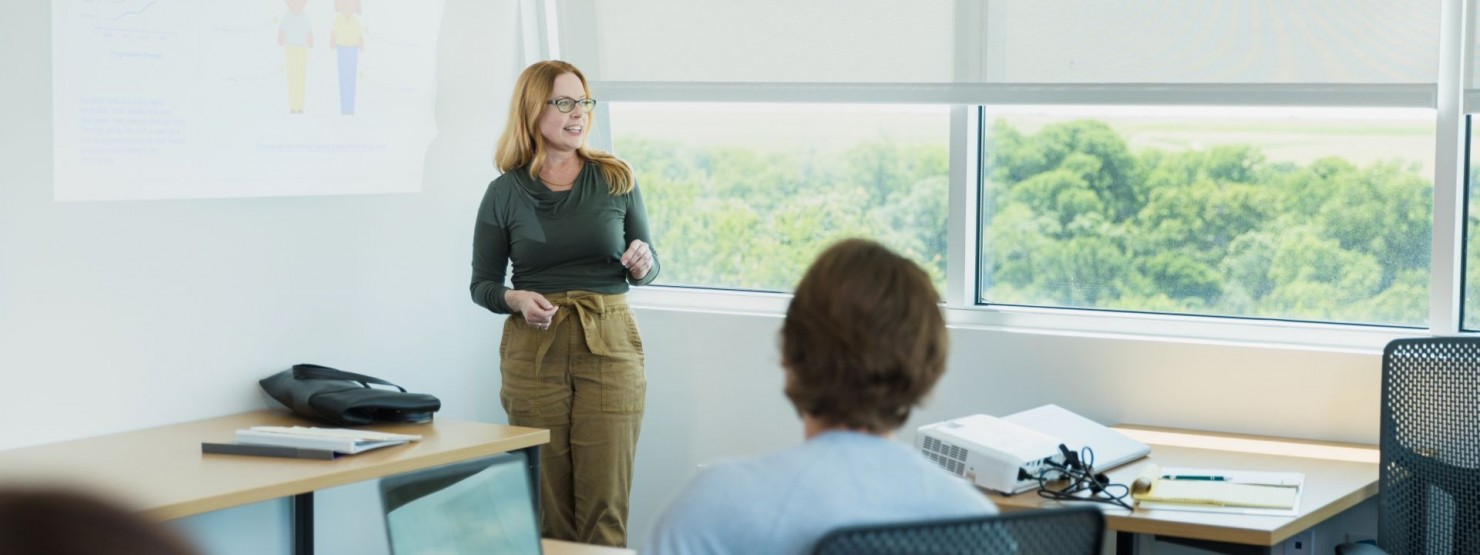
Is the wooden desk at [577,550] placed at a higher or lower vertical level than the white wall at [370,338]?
lower

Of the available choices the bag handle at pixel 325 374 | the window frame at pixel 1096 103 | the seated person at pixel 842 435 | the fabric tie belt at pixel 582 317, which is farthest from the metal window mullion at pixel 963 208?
the seated person at pixel 842 435

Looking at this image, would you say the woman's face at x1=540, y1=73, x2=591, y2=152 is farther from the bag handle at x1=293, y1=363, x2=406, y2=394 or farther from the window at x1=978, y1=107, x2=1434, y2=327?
the window at x1=978, y1=107, x2=1434, y2=327

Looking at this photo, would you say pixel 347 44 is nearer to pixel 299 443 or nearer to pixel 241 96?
pixel 241 96

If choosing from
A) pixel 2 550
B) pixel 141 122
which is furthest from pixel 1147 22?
pixel 2 550

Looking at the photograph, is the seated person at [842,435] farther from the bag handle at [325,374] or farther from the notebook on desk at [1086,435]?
the bag handle at [325,374]

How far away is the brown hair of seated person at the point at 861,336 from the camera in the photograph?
166 cm

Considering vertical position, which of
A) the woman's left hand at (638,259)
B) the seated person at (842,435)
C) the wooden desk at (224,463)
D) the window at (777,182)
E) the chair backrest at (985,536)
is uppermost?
the window at (777,182)

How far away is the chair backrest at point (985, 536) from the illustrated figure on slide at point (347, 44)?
9.94ft

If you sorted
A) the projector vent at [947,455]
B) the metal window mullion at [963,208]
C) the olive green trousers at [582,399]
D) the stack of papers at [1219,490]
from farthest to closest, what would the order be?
the metal window mullion at [963,208]
the olive green trousers at [582,399]
the projector vent at [947,455]
the stack of papers at [1219,490]

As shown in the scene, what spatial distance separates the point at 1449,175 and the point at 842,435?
110 inches

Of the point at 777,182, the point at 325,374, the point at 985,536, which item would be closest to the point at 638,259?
the point at 325,374

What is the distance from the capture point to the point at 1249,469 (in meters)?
3.47

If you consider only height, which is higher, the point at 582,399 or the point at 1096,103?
the point at 1096,103

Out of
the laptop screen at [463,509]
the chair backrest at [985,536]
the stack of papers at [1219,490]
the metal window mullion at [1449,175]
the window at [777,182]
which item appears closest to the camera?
the chair backrest at [985,536]
